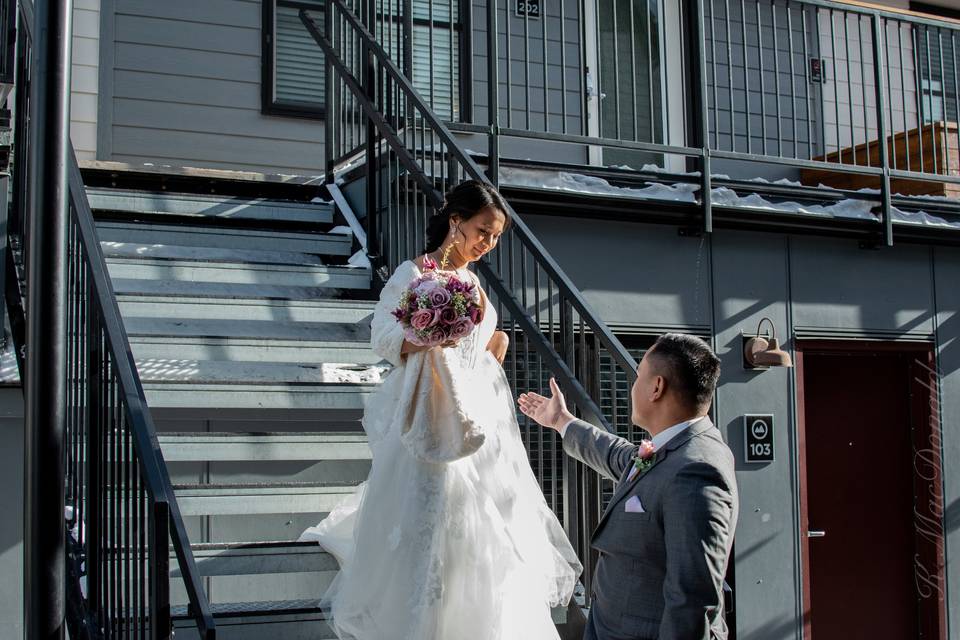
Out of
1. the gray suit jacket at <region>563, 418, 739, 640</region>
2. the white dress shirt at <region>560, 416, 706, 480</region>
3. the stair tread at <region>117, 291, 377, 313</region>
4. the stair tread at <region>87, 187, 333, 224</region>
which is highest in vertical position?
the stair tread at <region>87, 187, 333, 224</region>

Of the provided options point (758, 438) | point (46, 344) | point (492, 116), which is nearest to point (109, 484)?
point (46, 344)

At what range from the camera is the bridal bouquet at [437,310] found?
3479 millimetres

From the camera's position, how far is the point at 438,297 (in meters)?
3.47

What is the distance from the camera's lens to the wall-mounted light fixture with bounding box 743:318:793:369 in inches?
267

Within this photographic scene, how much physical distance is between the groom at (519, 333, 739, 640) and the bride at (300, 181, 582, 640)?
782mm

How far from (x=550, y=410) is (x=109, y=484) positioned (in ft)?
4.74

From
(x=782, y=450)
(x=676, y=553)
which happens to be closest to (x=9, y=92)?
(x=676, y=553)

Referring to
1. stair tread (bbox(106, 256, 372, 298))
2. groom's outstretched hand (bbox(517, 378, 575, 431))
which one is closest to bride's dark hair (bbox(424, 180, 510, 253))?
groom's outstretched hand (bbox(517, 378, 575, 431))

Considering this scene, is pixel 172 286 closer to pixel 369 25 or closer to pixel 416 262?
pixel 416 262

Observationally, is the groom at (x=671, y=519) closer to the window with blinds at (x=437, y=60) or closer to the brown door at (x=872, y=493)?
the brown door at (x=872, y=493)

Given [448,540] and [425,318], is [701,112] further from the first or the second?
[448,540]

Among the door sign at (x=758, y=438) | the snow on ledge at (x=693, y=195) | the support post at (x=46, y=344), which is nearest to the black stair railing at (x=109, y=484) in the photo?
the support post at (x=46, y=344)

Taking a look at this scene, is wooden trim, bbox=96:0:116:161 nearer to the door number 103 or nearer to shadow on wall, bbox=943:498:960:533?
the door number 103

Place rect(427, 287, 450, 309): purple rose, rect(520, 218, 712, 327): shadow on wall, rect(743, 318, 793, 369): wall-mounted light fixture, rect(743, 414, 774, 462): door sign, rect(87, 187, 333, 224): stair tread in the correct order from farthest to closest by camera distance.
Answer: rect(743, 414, 774, 462): door sign, rect(743, 318, 793, 369): wall-mounted light fixture, rect(520, 218, 712, 327): shadow on wall, rect(87, 187, 333, 224): stair tread, rect(427, 287, 450, 309): purple rose
